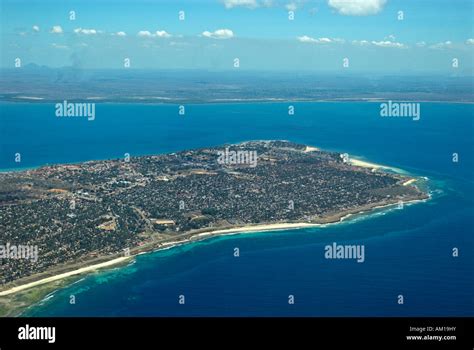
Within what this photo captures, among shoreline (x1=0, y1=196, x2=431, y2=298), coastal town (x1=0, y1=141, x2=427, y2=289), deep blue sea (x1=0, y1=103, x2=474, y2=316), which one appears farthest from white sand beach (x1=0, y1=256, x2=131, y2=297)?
deep blue sea (x1=0, y1=103, x2=474, y2=316)

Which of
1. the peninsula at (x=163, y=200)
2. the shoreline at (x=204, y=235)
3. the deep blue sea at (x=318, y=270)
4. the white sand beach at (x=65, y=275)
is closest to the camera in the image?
the deep blue sea at (x=318, y=270)

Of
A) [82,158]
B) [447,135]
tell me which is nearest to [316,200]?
[82,158]

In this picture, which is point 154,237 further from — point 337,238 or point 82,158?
point 82,158

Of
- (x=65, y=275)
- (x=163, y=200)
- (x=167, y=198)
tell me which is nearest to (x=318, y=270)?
(x=65, y=275)

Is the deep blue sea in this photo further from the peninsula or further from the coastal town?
the coastal town

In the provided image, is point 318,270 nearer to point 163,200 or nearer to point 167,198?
point 163,200

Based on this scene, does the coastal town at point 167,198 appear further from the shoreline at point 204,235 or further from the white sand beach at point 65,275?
the white sand beach at point 65,275

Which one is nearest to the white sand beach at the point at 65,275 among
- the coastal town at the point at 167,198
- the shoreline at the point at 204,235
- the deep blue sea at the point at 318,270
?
the shoreline at the point at 204,235

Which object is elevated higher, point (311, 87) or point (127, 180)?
point (311, 87)
